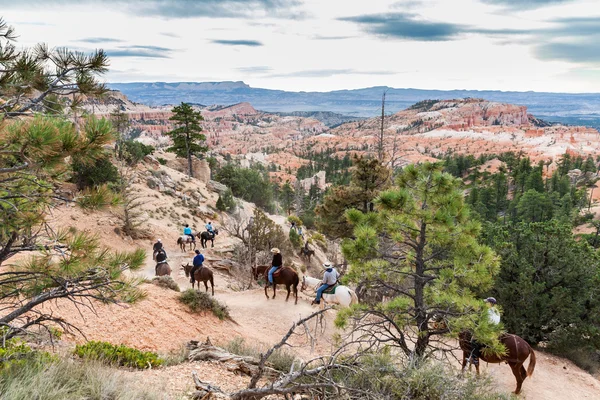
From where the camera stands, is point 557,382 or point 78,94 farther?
point 557,382

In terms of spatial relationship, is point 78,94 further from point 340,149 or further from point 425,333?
point 340,149

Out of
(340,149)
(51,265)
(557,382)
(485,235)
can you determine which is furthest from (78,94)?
(340,149)

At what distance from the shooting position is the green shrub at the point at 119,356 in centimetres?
626

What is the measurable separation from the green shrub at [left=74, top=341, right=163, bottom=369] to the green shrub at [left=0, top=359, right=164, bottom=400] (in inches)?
55.4

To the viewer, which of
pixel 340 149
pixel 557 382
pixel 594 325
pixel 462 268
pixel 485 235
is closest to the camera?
pixel 462 268

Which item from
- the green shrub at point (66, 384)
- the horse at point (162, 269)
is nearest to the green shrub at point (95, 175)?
the horse at point (162, 269)

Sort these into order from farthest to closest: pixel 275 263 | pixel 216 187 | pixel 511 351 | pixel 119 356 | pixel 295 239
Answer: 1. pixel 216 187
2. pixel 295 239
3. pixel 275 263
4. pixel 511 351
5. pixel 119 356

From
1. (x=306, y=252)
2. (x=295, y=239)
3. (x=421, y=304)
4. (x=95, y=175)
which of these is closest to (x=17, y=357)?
(x=421, y=304)

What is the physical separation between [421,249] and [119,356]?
6.20 m

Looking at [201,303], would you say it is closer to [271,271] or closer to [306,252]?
[271,271]

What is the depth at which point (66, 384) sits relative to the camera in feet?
13.8

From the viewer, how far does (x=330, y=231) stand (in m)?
20.1

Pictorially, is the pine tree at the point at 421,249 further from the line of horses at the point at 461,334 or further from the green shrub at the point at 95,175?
the green shrub at the point at 95,175

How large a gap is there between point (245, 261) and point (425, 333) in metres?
12.9
